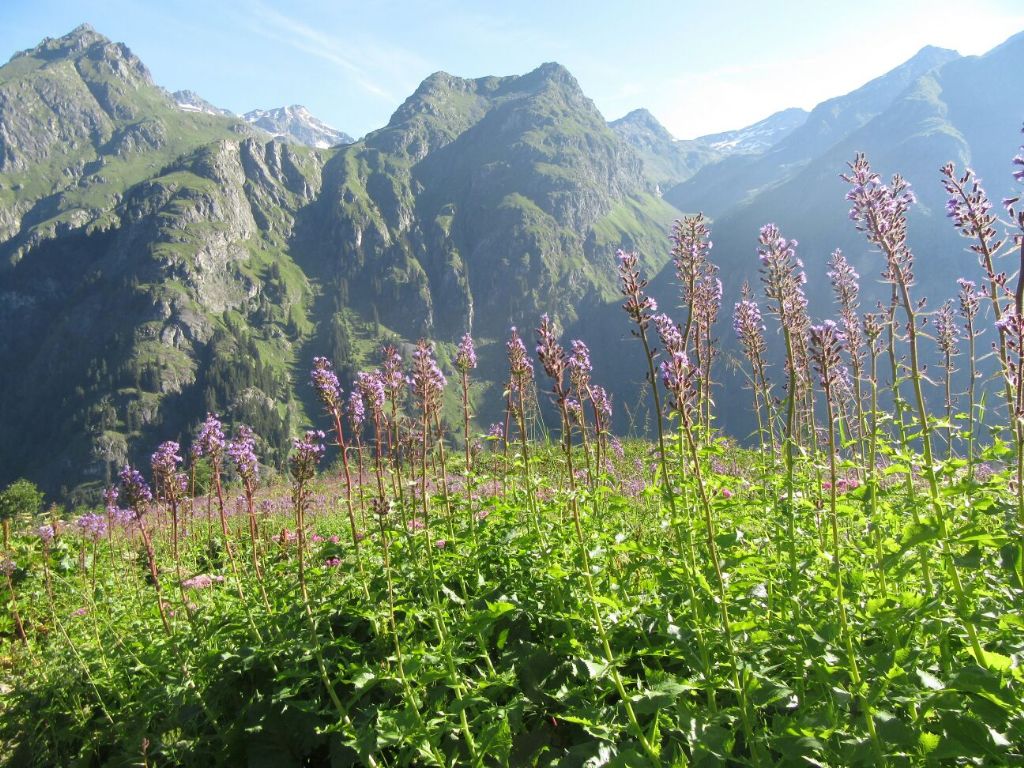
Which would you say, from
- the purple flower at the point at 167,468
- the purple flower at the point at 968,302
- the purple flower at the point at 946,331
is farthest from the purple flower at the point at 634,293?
the purple flower at the point at 946,331

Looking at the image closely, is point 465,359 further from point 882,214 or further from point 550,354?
point 882,214

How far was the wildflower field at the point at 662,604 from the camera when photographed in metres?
3.04

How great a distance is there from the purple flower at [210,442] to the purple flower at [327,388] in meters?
1.63

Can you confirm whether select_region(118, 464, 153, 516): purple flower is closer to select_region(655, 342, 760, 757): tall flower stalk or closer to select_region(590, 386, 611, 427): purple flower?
select_region(590, 386, 611, 427): purple flower

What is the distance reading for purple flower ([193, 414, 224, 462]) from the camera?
6.17 m

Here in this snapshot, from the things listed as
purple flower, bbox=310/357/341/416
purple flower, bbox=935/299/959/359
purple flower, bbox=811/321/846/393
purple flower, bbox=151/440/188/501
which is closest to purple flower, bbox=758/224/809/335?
purple flower, bbox=811/321/846/393

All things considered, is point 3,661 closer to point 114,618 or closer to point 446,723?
point 114,618

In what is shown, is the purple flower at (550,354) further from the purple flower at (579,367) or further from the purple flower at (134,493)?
the purple flower at (134,493)

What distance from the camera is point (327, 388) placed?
522cm

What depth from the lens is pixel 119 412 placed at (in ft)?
600

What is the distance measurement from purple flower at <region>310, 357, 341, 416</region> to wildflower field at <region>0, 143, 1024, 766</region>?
3 cm

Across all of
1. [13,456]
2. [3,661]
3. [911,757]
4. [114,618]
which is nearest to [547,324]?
[911,757]

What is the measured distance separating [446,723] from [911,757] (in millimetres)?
2650

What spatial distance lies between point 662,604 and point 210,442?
5.04 m
